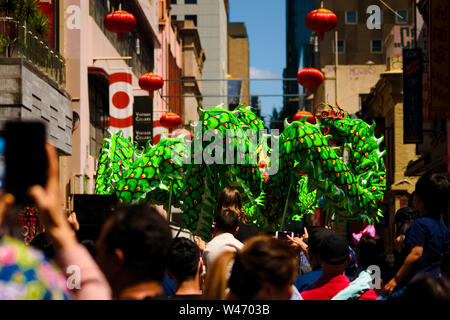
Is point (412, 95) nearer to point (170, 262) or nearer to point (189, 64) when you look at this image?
point (170, 262)

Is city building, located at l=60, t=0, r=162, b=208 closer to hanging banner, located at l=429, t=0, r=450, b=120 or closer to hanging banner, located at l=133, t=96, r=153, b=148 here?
hanging banner, located at l=133, t=96, r=153, b=148

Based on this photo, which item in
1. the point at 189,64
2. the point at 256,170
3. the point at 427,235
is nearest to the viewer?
the point at 427,235

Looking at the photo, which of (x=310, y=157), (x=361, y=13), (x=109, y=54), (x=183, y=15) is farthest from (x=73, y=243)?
(x=183, y=15)

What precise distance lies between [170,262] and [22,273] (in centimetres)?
245

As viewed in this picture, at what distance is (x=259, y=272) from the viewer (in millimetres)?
3523

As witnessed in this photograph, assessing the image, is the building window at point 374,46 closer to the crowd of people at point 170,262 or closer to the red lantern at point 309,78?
the red lantern at point 309,78

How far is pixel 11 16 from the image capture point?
1612 cm

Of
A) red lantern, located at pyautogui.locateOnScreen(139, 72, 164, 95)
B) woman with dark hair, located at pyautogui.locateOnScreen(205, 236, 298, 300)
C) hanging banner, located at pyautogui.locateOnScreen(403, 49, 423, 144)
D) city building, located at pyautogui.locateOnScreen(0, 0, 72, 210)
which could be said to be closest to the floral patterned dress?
woman with dark hair, located at pyautogui.locateOnScreen(205, 236, 298, 300)

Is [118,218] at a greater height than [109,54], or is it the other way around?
[109,54]

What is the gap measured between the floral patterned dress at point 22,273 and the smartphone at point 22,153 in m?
0.18

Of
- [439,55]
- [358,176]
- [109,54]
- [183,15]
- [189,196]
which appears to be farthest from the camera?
[183,15]

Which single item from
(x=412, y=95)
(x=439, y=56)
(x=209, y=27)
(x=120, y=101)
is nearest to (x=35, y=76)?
(x=120, y=101)

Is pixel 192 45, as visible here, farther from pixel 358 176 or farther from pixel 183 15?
pixel 358 176
